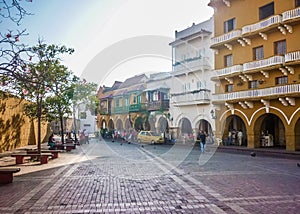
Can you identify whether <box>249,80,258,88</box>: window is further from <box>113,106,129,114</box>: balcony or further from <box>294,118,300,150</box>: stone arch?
<box>113,106,129,114</box>: balcony

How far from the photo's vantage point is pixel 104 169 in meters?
12.8

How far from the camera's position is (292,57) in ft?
66.1

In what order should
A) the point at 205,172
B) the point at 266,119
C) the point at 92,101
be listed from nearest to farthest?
the point at 205,172 → the point at 266,119 → the point at 92,101

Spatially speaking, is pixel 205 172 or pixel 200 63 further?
pixel 200 63

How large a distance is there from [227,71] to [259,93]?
13.0 ft

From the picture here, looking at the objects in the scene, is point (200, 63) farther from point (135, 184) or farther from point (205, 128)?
point (135, 184)

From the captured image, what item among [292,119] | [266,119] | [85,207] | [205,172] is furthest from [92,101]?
[85,207]

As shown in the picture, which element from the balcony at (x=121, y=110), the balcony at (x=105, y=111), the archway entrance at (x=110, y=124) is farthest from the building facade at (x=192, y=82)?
the archway entrance at (x=110, y=124)

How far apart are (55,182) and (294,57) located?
17.5m

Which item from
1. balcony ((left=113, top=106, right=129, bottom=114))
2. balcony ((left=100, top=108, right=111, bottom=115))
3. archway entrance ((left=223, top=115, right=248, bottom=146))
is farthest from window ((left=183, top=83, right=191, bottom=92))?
balcony ((left=100, top=108, right=111, bottom=115))

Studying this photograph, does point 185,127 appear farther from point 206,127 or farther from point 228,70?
point 228,70

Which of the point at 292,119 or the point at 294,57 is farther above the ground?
the point at 294,57

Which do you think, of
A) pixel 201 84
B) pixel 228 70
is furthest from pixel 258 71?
pixel 201 84

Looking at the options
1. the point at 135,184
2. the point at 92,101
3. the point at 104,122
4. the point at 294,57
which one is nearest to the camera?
the point at 135,184
